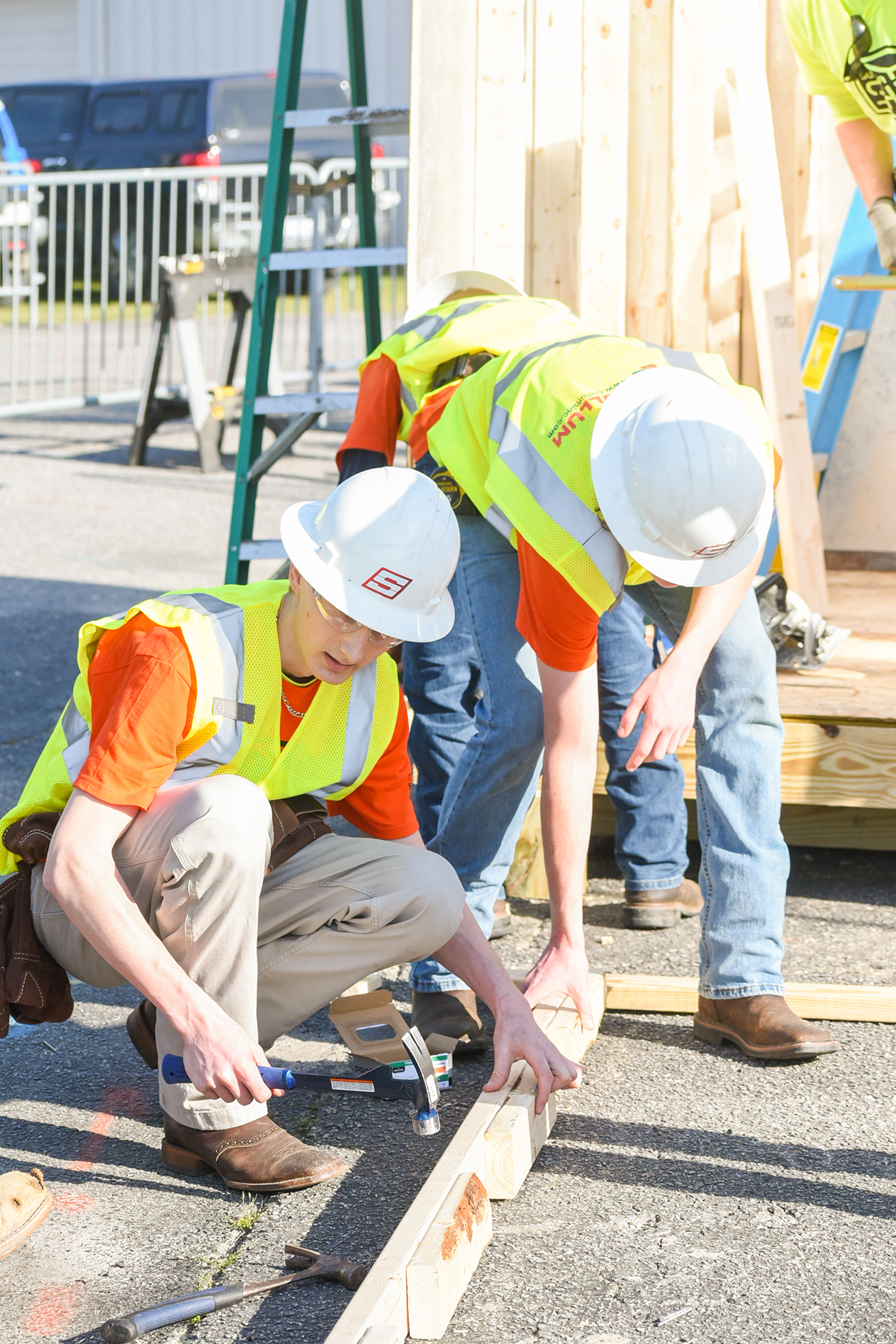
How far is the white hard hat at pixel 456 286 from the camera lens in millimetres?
3984

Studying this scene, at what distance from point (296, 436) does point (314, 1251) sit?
13.2 feet

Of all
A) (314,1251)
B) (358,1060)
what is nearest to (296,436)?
(358,1060)

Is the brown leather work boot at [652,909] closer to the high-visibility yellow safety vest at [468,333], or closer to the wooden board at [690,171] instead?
the high-visibility yellow safety vest at [468,333]

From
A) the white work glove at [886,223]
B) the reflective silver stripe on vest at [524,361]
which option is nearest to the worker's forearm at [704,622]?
the reflective silver stripe on vest at [524,361]

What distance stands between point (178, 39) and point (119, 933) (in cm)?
2630

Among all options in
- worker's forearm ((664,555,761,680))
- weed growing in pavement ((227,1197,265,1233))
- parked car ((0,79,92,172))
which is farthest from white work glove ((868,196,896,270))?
parked car ((0,79,92,172))

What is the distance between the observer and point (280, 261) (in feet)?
18.5

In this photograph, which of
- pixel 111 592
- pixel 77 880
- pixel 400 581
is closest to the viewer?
pixel 77 880

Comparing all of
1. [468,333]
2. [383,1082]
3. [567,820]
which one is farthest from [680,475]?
[383,1082]

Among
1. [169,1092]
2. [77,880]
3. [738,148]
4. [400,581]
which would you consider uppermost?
[738,148]

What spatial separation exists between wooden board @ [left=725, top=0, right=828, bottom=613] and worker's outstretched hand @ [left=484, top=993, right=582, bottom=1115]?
9.50 ft

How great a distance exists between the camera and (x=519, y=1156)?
2680 millimetres

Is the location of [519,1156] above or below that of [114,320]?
below

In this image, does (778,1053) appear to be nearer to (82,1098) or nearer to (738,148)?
(82,1098)
